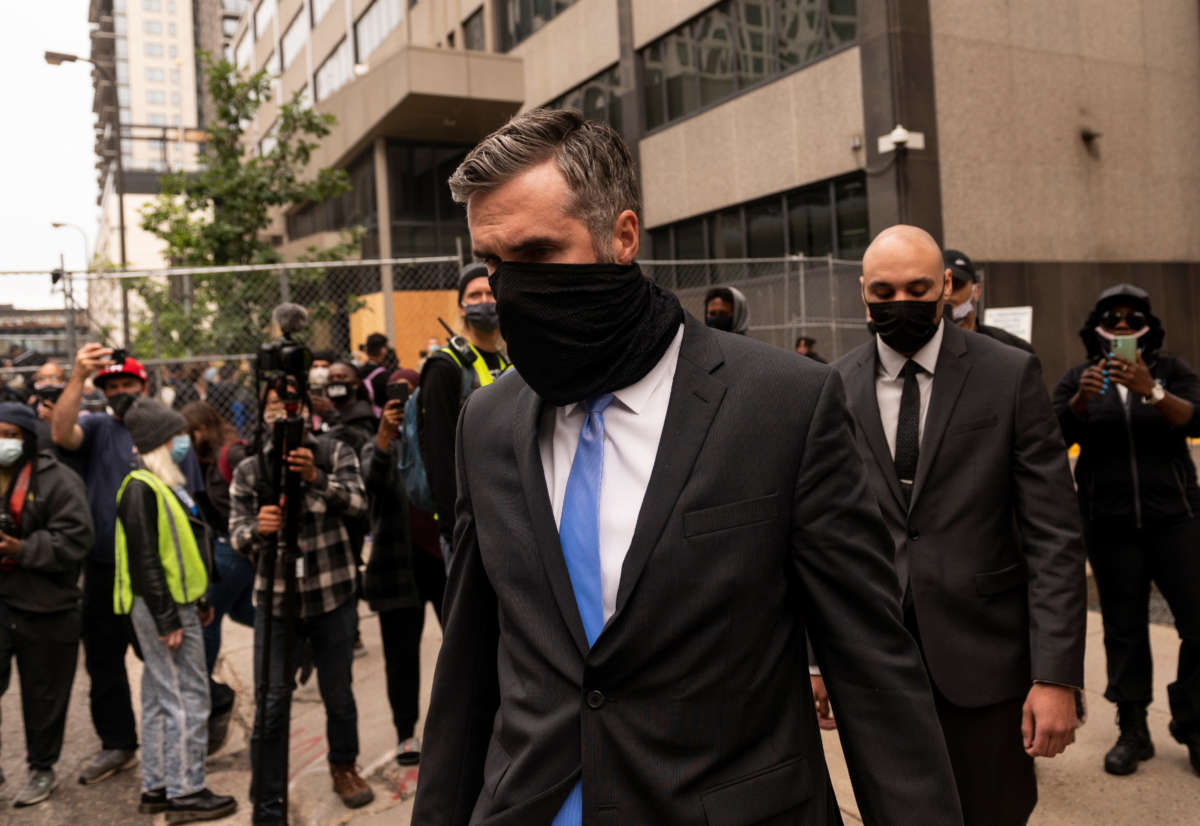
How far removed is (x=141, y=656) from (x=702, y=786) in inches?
169

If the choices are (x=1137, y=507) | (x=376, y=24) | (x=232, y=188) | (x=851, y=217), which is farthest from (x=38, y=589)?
(x=376, y=24)

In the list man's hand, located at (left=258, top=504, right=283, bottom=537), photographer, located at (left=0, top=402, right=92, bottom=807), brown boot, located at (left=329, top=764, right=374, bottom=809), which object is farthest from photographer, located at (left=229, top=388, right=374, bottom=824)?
photographer, located at (left=0, top=402, right=92, bottom=807)

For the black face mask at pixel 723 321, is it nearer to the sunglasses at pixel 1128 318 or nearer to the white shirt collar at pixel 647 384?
the sunglasses at pixel 1128 318

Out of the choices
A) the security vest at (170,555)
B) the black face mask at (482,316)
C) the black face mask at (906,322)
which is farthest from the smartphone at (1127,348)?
the security vest at (170,555)

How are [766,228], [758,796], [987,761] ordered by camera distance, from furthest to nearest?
[766,228]
[987,761]
[758,796]

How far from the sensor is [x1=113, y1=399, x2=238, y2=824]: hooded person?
15.1ft

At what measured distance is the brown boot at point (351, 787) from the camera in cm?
472

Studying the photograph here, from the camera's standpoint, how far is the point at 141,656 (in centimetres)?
497

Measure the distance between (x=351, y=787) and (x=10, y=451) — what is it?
247 cm

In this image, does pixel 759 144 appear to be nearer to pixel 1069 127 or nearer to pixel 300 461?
pixel 1069 127

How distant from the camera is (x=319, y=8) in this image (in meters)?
34.0

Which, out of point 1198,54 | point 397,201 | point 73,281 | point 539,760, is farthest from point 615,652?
point 397,201

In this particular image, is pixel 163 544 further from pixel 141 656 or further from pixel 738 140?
pixel 738 140

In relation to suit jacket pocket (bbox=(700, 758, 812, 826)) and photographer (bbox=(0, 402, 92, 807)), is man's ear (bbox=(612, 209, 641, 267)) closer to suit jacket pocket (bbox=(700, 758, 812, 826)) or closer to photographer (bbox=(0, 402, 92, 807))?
suit jacket pocket (bbox=(700, 758, 812, 826))
